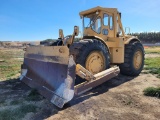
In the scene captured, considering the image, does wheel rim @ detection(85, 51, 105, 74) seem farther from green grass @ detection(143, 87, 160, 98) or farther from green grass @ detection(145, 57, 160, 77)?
green grass @ detection(145, 57, 160, 77)

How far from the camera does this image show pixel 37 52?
645cm

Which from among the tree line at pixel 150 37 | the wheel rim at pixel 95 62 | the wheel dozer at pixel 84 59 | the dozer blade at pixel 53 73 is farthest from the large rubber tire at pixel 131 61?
the tree line at pixel 150 37

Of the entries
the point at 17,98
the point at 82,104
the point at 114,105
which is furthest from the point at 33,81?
the point at 114,105

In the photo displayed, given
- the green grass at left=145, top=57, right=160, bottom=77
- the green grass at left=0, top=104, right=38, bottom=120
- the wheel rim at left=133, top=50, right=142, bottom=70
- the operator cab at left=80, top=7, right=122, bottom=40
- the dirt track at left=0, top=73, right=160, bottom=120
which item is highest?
the operator cab at left=80, top=7, right=122, bottom=40

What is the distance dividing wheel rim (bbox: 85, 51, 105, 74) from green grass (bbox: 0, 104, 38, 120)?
2128 mm

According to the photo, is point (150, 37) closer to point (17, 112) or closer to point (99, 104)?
point (99, 104)

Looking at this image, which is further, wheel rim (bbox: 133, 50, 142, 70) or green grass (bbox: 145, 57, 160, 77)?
green grass (bbox: 145, 57, 160, 77)

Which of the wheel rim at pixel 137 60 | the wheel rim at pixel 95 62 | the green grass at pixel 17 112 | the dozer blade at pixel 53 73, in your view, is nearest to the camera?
the green grass at pixel 17 112

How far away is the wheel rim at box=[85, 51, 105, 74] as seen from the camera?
621 centimetres

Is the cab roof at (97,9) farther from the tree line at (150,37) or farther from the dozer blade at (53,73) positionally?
the tree line at (150,37)

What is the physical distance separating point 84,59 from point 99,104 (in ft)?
4.83

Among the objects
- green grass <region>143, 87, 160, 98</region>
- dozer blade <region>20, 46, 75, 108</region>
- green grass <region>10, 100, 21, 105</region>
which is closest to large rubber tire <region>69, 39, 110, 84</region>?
dozer blade <region>20, 46, 75, 108</region>

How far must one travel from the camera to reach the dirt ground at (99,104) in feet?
14.6

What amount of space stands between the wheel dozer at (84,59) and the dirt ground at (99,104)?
11.2 inches
